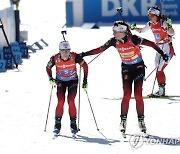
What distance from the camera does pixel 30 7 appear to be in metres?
43.9

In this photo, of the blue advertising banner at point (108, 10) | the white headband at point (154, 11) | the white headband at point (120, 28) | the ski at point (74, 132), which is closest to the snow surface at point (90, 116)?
the ski at point (74, 132)

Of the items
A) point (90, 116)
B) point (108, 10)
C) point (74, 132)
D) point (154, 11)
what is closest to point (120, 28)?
point (74, 132)

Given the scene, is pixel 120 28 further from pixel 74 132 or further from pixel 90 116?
pixel 90 116

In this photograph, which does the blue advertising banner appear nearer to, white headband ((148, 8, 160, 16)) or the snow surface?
the snow surface

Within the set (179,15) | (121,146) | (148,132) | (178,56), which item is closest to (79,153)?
(121,146)

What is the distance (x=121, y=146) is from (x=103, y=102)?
147 inches

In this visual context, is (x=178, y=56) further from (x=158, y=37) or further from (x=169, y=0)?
(x=169, y=0)

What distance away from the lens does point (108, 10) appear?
34844 mm

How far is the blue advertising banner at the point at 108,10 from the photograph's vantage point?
34.3 metres

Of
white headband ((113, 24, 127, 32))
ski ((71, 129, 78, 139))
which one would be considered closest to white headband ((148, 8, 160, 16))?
white headband ((113, 24, 127, 32))

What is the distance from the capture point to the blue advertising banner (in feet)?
113

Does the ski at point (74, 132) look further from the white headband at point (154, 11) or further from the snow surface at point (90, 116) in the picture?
the white headband at point (154, 11)

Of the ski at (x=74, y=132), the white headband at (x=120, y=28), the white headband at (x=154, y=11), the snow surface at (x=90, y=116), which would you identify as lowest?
the snow surface at (x=90, y=116)

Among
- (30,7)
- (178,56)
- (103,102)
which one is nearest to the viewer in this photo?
(103,102)
